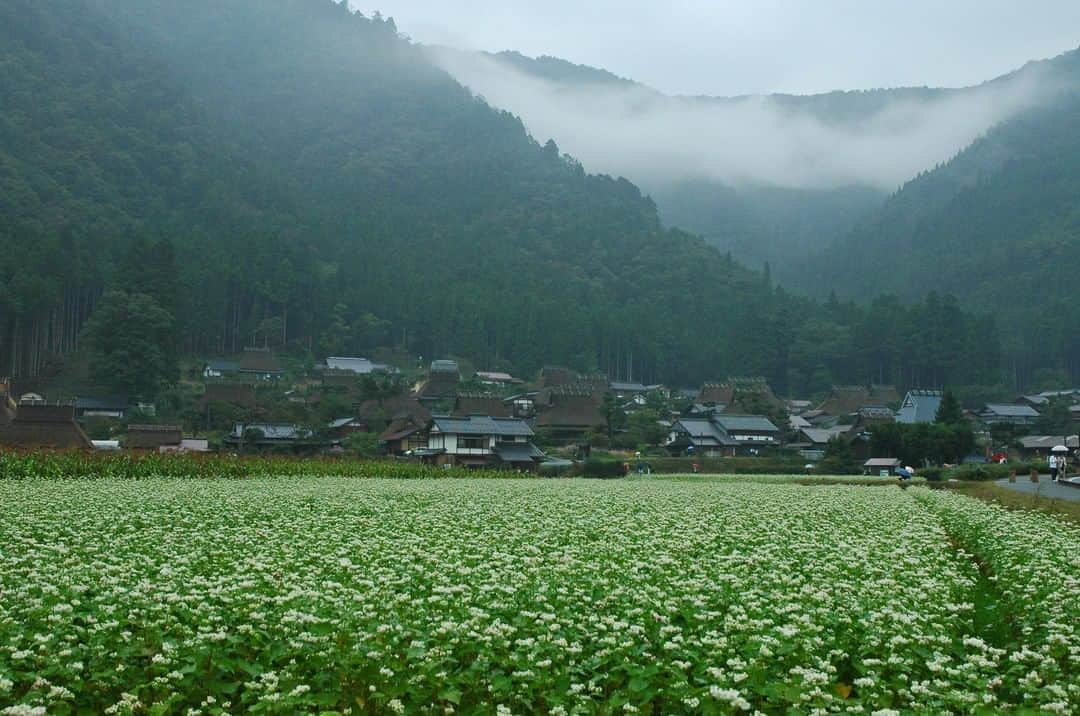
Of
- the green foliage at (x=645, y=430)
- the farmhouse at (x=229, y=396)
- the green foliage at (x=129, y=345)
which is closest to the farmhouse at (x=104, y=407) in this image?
the green foliage at (x=129, y=345)

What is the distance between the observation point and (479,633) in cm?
696

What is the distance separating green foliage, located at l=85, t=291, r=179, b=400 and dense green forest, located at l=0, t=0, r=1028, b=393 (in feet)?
0.76

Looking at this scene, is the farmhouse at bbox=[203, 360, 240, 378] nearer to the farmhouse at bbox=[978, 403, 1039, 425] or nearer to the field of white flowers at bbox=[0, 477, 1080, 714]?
the farmhouse at bbox=[978, 403, 1039, 425]

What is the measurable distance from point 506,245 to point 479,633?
383ft

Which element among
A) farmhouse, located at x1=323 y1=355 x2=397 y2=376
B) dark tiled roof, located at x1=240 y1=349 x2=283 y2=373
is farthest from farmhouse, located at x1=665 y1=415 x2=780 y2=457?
dark tiled roof, located at x1=240 y1=349 x2=283 y2=373

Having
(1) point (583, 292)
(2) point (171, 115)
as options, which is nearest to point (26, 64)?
(2) point (171, 115)

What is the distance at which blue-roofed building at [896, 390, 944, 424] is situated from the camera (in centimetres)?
6951

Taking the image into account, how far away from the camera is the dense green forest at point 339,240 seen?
74.0 metres

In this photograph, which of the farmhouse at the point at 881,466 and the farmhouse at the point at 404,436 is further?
the farmhouse at the point at 404,436


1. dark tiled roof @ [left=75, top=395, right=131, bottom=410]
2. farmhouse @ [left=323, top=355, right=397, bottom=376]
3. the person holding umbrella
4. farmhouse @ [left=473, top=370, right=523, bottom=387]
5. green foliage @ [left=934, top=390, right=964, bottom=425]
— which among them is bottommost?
the person holding umbrella

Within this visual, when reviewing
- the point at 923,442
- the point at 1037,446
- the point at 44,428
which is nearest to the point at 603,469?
the point at 923,442

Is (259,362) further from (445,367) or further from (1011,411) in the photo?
(1011,411)

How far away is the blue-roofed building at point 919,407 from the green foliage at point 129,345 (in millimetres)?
49618

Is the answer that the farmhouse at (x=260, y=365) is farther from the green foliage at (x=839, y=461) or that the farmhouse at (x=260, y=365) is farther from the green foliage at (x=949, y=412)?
the green foliage at (x=949, y=412)
